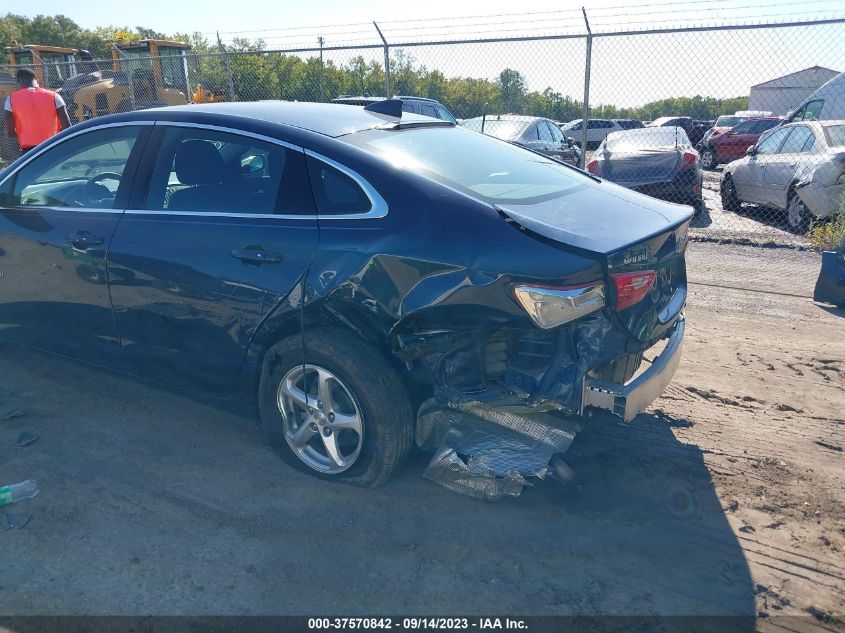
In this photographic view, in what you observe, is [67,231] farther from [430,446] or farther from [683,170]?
[683,170]

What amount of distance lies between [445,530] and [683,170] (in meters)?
8.88

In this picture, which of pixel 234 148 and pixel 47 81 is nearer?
pixel 234 148

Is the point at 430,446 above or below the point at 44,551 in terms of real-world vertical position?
above

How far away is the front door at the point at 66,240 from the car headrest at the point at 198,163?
0.28 metres

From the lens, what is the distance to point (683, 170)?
10.6 meters

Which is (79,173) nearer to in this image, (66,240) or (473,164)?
(66,240)

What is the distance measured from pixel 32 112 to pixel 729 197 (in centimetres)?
1025

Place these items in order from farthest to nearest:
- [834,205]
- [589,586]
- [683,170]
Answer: [683,170] < [834,205] < [589,586]

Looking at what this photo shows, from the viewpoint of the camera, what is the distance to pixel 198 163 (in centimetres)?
377

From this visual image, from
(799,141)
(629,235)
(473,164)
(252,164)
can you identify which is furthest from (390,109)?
(799,141)

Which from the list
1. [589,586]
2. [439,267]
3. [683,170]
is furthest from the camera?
[683,170]


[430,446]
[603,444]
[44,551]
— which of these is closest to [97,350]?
[44,551]

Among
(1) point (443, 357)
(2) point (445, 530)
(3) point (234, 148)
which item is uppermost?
(3) point (234, 148)

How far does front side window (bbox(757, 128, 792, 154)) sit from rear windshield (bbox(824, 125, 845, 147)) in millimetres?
872
